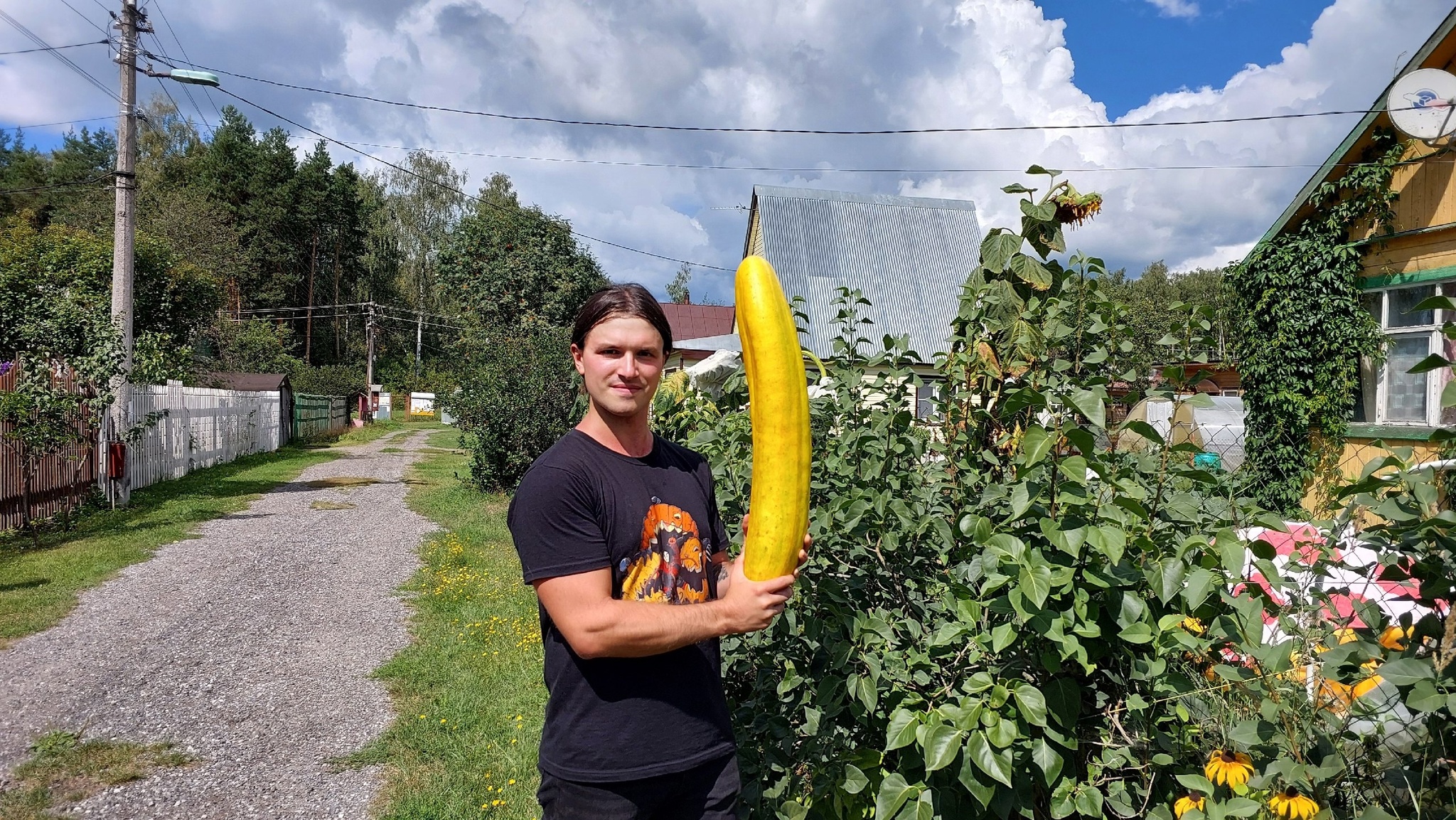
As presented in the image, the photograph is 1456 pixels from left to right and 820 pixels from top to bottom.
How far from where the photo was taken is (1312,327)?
9414 millimetres

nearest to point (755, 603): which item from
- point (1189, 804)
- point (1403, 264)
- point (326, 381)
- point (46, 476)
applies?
point (1189, 804)

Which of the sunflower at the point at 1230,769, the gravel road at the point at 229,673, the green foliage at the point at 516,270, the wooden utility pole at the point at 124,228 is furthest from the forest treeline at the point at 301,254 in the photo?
the sunflower at the point at 1230,769

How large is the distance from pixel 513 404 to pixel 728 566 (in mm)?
13240

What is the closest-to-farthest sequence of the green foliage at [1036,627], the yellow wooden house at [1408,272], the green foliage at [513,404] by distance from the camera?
the green foliage at [1036,627]
the yellow wooden house at [1408,272]
the green foliage at [513,404]

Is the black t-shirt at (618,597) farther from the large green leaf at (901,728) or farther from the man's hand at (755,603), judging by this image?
the large green leaf at (901,728)

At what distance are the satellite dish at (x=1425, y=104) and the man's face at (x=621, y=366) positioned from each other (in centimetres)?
947

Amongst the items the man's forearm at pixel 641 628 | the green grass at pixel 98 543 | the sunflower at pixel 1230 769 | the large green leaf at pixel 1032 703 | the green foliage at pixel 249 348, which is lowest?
the green grass at pixel 98 543

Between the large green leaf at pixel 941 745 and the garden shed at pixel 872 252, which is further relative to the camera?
the garden shed at pixel 872 252

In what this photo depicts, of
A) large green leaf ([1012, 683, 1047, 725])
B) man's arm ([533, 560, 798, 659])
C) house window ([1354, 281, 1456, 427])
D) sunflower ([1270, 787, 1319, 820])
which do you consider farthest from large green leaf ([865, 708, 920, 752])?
house window ([1354, 281, 1456, 427])

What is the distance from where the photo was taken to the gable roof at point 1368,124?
8203 millimetres

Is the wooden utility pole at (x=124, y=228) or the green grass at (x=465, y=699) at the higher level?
the wooden utility pole at (x=124, y=228)

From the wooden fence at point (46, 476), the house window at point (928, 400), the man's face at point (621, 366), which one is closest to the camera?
the man's face at point (621, 366)

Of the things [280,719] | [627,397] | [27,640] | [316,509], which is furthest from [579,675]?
[316,509]

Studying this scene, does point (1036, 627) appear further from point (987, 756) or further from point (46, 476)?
point (46, 476)
